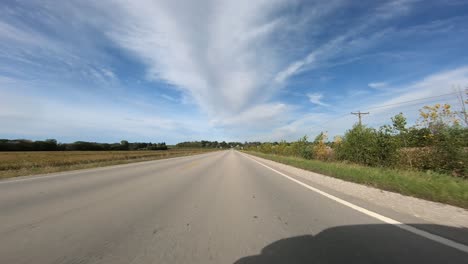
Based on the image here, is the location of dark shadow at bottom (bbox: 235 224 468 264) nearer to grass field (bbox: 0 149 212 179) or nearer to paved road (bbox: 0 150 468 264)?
paved road (bbox: 0 150 468 264)

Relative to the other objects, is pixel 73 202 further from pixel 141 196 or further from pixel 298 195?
pixel 298 195

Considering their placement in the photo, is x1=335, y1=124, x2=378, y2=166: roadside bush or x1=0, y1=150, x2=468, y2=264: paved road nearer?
x1=0, y1=150, x2=468, y2=264: paved road

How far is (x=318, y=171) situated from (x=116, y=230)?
11.6m

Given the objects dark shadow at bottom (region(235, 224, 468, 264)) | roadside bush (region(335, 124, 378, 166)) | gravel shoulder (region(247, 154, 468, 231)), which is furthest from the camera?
roadside bush (region(335, 124, 378, 166))

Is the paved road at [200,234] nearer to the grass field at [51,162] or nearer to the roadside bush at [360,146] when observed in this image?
the grass field at [51,162]

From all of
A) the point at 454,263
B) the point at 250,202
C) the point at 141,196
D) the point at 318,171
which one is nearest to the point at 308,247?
the point at 454,263

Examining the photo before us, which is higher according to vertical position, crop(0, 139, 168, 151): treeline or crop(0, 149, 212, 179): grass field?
crop(0, 139, 168, 151): treeline

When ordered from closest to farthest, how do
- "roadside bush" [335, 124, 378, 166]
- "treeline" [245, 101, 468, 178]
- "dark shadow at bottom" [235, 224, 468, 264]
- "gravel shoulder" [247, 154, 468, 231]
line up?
1. "dark shadow at bottom" [235, 224, 468, 264]
2. "gravel shoulder" [247, 154, 468, 231]
3. "treeline" [245, 101, 468, 178]
4. "roadside bush" [335, 124, 378, 166]

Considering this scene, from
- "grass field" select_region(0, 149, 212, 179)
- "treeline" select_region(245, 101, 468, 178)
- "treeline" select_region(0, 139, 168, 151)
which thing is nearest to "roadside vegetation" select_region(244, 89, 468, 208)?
"treeline" select_region(245, 101, 468, 178)

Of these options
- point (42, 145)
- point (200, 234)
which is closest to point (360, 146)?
point (200, 234)

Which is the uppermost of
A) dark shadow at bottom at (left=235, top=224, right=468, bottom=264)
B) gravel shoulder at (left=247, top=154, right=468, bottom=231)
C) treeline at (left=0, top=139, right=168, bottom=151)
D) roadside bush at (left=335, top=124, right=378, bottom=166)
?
treeline at (left=0, top=139, right=168, bottom=151)

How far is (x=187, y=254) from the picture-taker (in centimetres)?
276

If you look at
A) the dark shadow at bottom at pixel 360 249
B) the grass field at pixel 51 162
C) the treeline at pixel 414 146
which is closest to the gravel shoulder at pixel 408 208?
the dark shadow at bottom at pixel 360 249

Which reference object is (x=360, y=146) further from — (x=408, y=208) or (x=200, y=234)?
(x=200, y=234)
